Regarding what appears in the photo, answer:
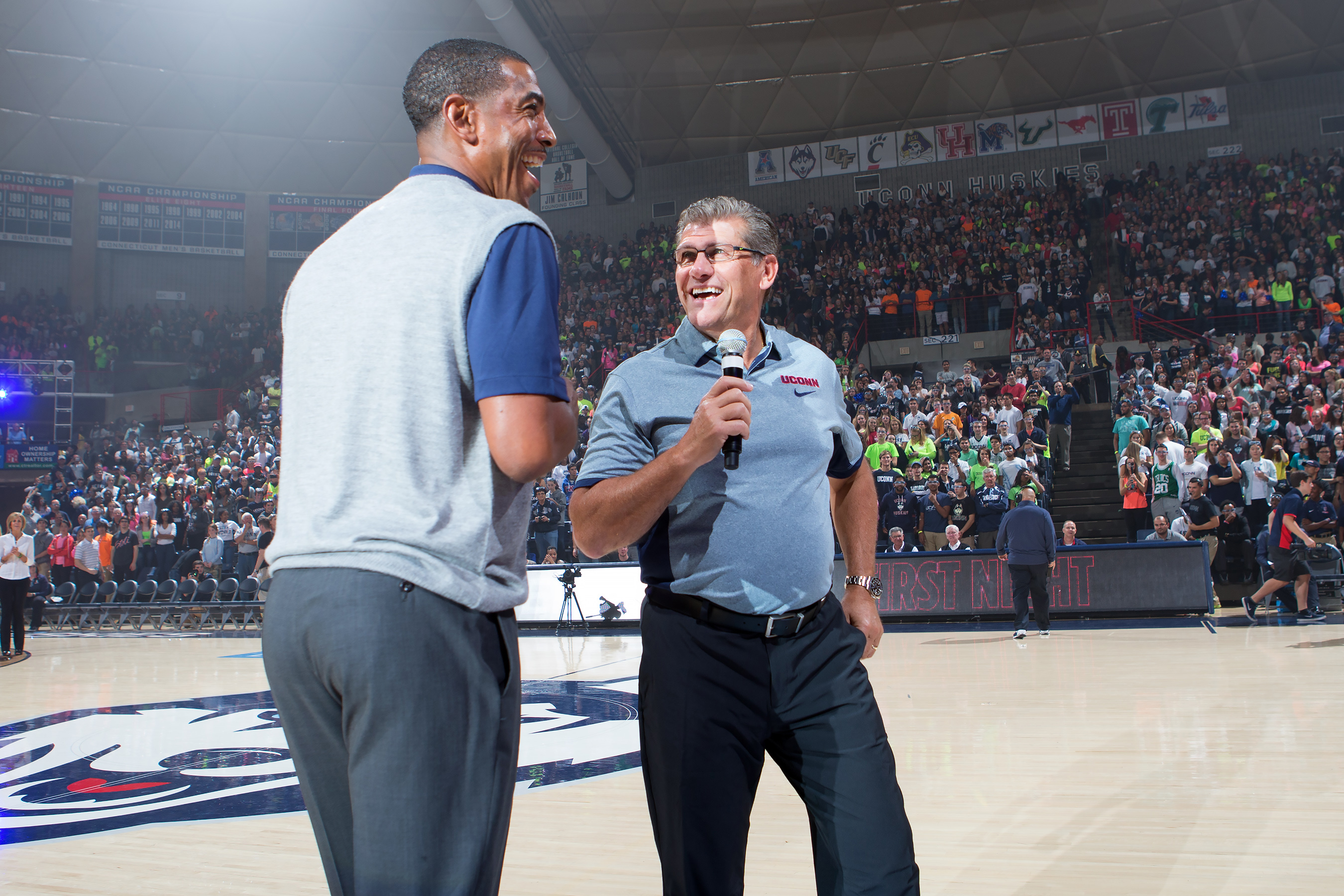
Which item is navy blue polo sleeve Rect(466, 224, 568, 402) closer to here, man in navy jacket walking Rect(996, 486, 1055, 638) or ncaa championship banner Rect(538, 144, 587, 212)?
man in navy jacket walking Rect(996, 486, 1055, 638)

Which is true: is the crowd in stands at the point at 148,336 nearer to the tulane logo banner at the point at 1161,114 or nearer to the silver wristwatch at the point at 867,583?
the tulane logo banner at the point at 1161,114

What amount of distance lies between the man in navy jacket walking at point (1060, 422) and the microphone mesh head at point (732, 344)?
50.6 ft

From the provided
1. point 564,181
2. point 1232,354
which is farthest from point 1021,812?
point 564,181

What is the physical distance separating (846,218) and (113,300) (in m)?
22.4

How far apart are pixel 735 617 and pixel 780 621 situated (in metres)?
0.10

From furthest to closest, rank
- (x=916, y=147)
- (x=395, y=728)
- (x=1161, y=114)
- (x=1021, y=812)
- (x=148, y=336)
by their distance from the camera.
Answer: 1. (x=148, y=336)
2. (x=916, y=147)
3. (x=1161, y=114)
4. (x=1021, y=812)
5. (x=395, y=728)

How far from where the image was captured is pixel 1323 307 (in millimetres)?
18969

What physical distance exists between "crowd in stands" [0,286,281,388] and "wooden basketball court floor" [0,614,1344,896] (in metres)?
24.2

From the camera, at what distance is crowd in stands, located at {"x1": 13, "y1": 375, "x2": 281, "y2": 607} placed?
1777cm

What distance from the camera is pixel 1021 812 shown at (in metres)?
4.07

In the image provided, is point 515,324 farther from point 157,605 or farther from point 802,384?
point 157,605

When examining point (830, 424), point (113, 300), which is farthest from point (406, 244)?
point (113, 300)

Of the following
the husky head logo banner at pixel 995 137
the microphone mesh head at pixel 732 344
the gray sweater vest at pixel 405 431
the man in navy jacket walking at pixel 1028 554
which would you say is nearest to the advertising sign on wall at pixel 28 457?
the man in navy jacket walking at pixel 1028 554

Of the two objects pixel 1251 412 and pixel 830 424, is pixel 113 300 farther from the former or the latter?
pixel 830 424
